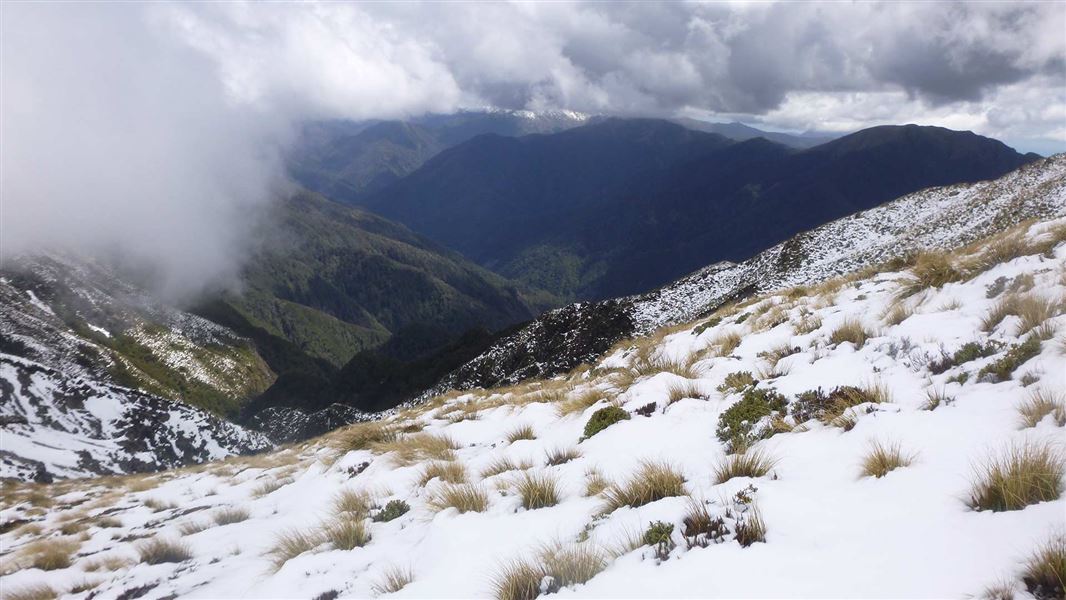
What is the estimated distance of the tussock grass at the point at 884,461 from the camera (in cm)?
413

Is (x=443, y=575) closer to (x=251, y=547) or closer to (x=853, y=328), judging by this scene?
(x=251, y=547)

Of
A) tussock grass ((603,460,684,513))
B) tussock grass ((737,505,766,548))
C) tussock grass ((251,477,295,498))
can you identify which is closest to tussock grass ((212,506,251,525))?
tussock grass ((251,477,295,498))

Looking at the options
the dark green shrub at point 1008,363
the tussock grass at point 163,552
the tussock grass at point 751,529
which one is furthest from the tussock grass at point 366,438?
the dark green shrub at point 1008,363

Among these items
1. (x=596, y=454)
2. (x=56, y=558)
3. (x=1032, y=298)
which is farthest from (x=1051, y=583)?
(x=56, y=558)

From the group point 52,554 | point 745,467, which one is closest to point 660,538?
point 745,467

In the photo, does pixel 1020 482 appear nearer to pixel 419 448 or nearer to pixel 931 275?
pixel 419 448

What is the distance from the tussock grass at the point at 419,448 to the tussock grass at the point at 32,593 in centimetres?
499

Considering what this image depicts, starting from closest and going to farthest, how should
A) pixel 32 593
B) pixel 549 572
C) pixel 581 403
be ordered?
pixel 549 572 < pixel 32 593 < pixel 581 403

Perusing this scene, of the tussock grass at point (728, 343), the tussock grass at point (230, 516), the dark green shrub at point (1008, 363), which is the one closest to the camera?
the dark green shrub at point (1008, 363)

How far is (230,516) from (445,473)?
4.83 m

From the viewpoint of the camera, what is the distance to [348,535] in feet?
19.3

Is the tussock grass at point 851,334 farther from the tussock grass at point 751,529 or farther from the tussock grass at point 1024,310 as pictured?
the tussock grass at point 751,529

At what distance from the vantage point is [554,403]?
443 inches

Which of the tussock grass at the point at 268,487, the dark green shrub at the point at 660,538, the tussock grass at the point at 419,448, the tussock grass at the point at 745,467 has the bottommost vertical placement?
the tussock grass at the point at 268,487
